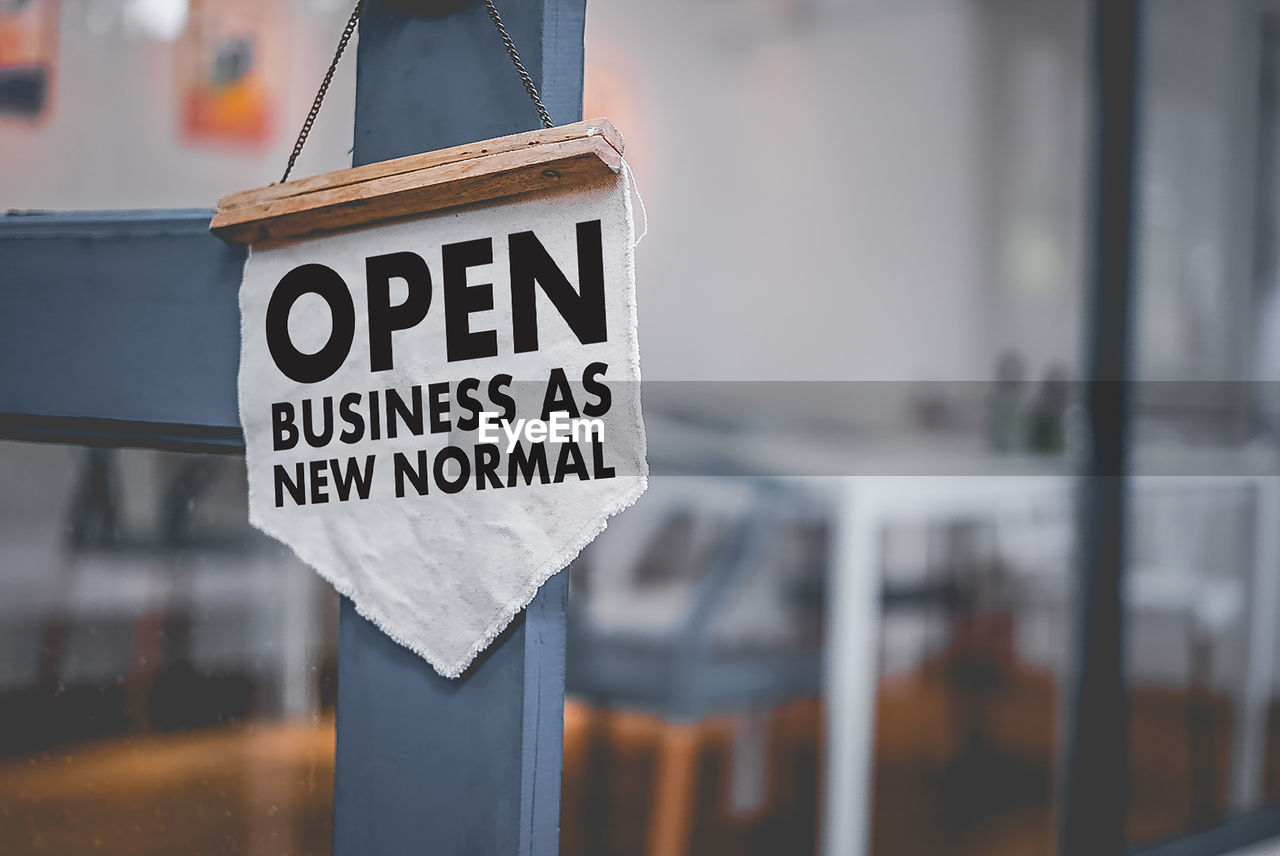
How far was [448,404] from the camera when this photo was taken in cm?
55

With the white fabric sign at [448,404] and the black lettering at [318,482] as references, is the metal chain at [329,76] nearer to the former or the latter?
the white fabric sign at [448,404]

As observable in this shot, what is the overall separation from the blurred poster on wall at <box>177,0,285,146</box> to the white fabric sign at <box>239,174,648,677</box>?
1669 millimetres

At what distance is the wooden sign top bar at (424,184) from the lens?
494 mm

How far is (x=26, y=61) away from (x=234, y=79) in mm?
575

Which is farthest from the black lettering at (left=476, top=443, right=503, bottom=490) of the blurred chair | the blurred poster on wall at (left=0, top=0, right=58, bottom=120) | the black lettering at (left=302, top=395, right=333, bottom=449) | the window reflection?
the blurred poster on wall at (left=0, top=0, right=58, bottom=120)

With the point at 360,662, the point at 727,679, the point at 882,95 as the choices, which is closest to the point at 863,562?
the point at 727,679

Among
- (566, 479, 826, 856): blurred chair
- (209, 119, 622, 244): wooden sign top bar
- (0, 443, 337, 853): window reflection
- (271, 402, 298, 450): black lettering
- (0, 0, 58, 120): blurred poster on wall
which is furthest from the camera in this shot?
(0, 0, 58, 120): blurred poster on wall

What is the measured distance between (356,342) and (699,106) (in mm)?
2844

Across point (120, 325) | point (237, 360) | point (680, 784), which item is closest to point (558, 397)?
point (237, 360)

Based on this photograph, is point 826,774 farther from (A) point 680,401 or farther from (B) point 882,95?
(B) point 882,95

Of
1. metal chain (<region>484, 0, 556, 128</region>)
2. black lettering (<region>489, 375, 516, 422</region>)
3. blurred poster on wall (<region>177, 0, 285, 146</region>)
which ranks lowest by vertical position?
black lettering (<region>489, 375, 516, 422</region>)

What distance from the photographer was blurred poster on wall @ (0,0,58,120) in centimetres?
159

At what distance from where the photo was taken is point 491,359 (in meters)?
0.54

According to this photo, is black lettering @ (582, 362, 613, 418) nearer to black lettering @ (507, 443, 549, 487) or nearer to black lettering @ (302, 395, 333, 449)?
black lettering @ (507, 443, 549, 487)
